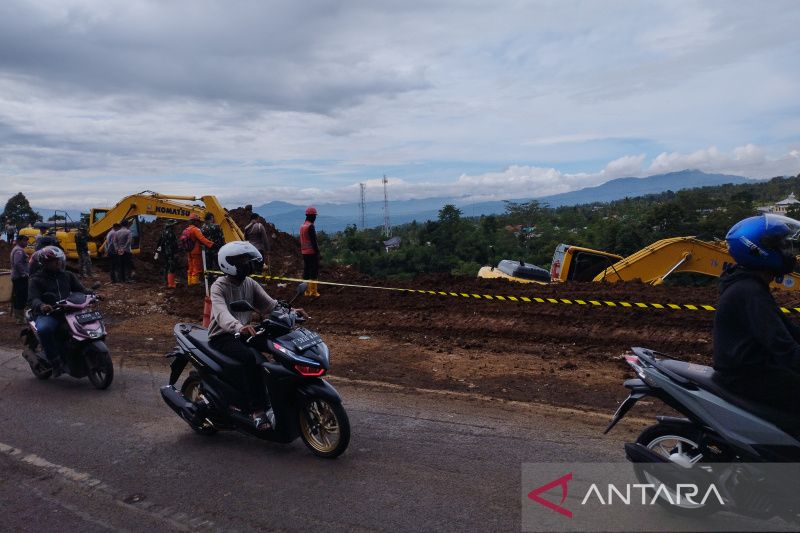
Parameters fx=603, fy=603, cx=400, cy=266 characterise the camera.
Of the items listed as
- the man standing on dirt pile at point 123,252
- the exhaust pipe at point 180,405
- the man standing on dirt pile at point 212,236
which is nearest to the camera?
the exhaust pipe at point 180,405

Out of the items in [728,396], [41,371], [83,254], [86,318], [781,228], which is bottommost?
[41,371]

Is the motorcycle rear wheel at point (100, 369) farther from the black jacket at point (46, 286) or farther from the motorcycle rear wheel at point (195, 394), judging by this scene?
the motorcycle rear wheel at point (195, 394)

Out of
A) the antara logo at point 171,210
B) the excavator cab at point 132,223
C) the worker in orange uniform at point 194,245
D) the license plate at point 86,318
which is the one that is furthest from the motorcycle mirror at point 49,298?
the excavator cab at point 132,223

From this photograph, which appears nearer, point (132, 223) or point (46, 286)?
point (46, 286)

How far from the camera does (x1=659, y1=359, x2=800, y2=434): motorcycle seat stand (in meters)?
3.57

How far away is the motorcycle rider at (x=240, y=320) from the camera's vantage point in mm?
5480

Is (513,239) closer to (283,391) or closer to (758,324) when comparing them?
(283,391)

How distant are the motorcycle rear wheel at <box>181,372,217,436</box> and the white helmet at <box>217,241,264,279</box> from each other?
4.01 ft

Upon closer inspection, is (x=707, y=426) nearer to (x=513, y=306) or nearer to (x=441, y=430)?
(x=441, y=430)

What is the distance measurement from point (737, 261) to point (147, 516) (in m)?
4.41

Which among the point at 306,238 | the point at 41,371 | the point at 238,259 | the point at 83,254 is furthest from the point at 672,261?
the point at 83,254

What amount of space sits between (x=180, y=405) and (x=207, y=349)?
75cm

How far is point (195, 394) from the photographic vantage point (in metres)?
6.30

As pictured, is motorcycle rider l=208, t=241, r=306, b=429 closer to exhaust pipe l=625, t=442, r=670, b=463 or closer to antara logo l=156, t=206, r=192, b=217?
exhaust pipe l=625, t=442, r=670, b=463
